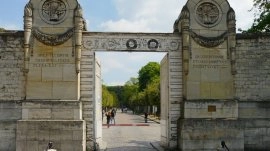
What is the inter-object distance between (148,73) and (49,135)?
6927 centimetres

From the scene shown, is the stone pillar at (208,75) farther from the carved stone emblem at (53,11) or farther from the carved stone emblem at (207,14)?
the carved stone emblem at (53,11)

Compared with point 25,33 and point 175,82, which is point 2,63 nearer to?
point 25,33

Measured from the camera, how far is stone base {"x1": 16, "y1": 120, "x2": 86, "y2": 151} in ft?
55.8

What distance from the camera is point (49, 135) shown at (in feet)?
56.0

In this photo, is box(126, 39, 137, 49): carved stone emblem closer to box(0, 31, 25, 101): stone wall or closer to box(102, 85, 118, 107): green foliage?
box(0, 31, 25, 101): stone wall

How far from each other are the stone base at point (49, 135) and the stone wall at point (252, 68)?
647cm

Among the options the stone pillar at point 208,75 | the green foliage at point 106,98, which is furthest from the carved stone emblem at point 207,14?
the green foliage at point 106,98

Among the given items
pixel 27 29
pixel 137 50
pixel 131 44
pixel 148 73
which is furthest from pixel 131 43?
pixel 148 73

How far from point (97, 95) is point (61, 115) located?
2211mm

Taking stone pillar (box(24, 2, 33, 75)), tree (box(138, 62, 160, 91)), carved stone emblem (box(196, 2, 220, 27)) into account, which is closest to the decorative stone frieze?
carved stone emblem (box(196, 2, 220, 27))

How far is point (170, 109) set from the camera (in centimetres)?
1842

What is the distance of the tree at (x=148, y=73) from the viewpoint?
85150 millimetres

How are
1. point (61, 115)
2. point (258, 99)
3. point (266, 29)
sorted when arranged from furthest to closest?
point (266, 29)
point (258, 99)
point (61, 115)

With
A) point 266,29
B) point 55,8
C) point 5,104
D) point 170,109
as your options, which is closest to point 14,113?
point 5,104
